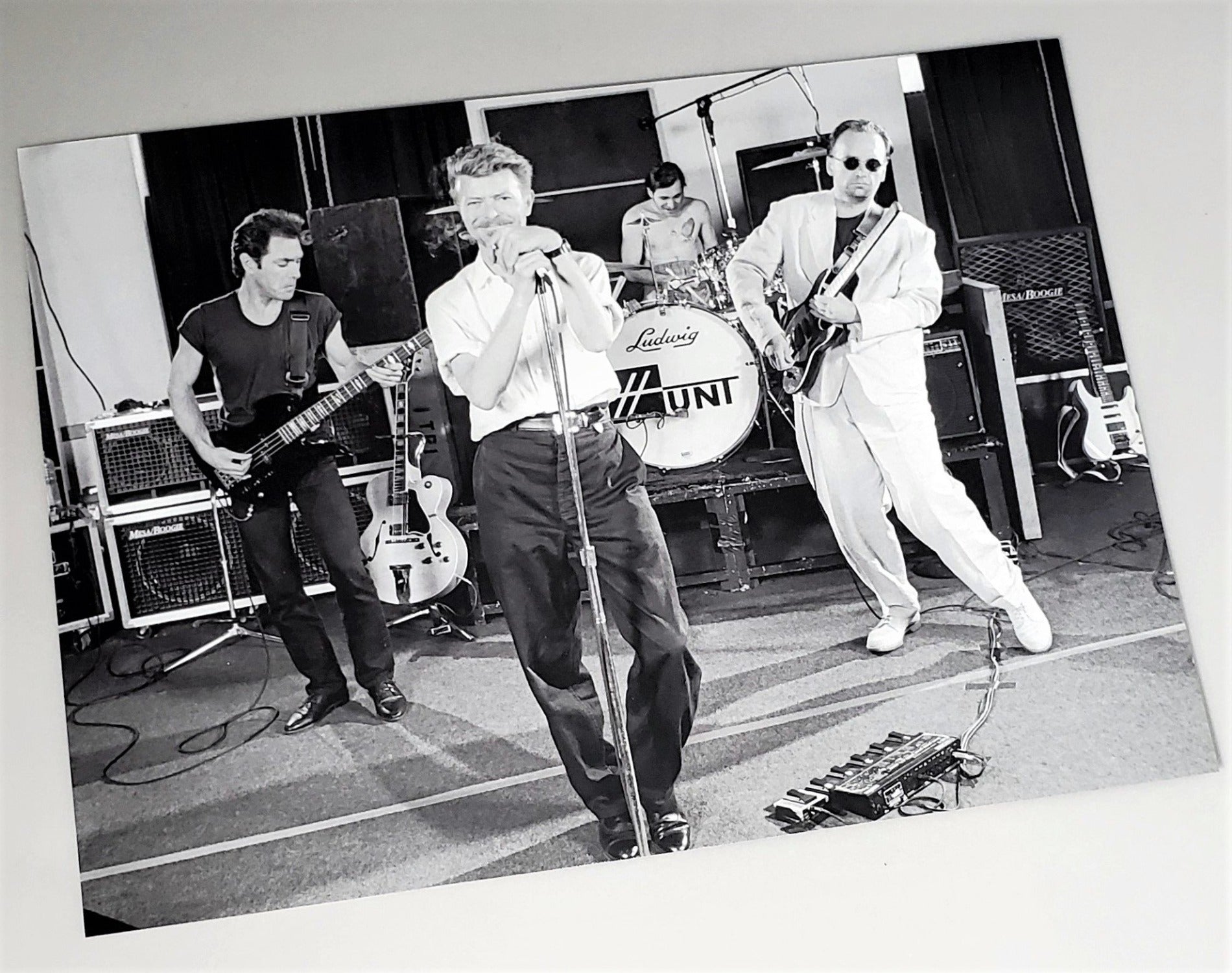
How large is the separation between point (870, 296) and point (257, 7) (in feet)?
4.85

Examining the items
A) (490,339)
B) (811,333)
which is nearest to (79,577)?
(490,339)

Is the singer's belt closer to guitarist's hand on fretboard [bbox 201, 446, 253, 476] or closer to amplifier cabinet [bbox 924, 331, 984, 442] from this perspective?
guitarist's hand on fretboard [bbox 201, 446, 253, 476]

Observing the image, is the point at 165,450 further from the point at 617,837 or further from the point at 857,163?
the point at 857,163

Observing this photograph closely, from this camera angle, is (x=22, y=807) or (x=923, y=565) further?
(x=923, y=565)

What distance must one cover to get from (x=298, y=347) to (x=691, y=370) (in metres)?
0.83

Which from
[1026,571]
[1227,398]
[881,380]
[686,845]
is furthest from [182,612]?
[1227,398]

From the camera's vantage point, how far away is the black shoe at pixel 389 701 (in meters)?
2.18

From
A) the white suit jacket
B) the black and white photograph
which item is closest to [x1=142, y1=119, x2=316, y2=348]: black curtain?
the black and white photograph

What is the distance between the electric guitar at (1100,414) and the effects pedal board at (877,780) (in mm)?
729

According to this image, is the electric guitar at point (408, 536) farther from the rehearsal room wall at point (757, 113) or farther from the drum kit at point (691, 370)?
the rehearsal room wall at point (757, 113)

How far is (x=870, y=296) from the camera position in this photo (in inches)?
89.9

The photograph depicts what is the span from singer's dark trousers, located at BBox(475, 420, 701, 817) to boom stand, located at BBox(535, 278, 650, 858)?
0.04 ft

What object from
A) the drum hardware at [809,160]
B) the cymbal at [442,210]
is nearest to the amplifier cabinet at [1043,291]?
the drum hardware at [809,160]

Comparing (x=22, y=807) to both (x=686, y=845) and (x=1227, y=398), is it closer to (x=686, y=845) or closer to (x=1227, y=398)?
(x=686, y=845)
